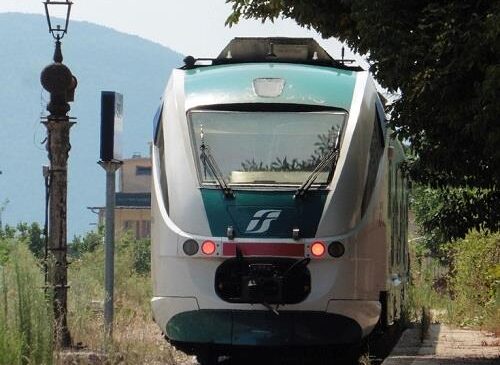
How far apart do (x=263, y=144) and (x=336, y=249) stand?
4.54 ft

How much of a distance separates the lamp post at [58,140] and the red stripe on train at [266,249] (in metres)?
3.60

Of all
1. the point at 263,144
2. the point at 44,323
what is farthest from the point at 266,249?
the point at 44,323

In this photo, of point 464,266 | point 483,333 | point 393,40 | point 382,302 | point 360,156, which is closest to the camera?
point 393,40

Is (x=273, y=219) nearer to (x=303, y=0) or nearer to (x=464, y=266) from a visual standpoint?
(x=303, y=0)

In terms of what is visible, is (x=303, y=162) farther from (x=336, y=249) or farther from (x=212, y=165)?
(x=336, y=249)

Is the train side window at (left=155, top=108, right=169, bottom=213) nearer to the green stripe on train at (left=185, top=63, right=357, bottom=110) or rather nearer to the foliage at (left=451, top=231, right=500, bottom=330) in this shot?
the green stripe on train at (left=185, top=63, right=357, bottom=110)

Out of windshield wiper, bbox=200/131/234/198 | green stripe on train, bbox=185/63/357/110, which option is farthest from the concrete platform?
green stripe on train, bbox=185/63/357/110

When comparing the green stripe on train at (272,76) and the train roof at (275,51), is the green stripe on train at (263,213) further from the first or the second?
the train roof at (275,51)

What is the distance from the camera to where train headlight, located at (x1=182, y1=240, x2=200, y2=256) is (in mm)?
13148

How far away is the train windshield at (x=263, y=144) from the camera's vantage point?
13.6 m

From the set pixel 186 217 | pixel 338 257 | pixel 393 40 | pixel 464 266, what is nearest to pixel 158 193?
pixel 186 217

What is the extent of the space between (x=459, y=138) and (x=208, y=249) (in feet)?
8.65

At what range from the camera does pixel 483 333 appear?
80.5 feet

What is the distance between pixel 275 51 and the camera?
15.5m
